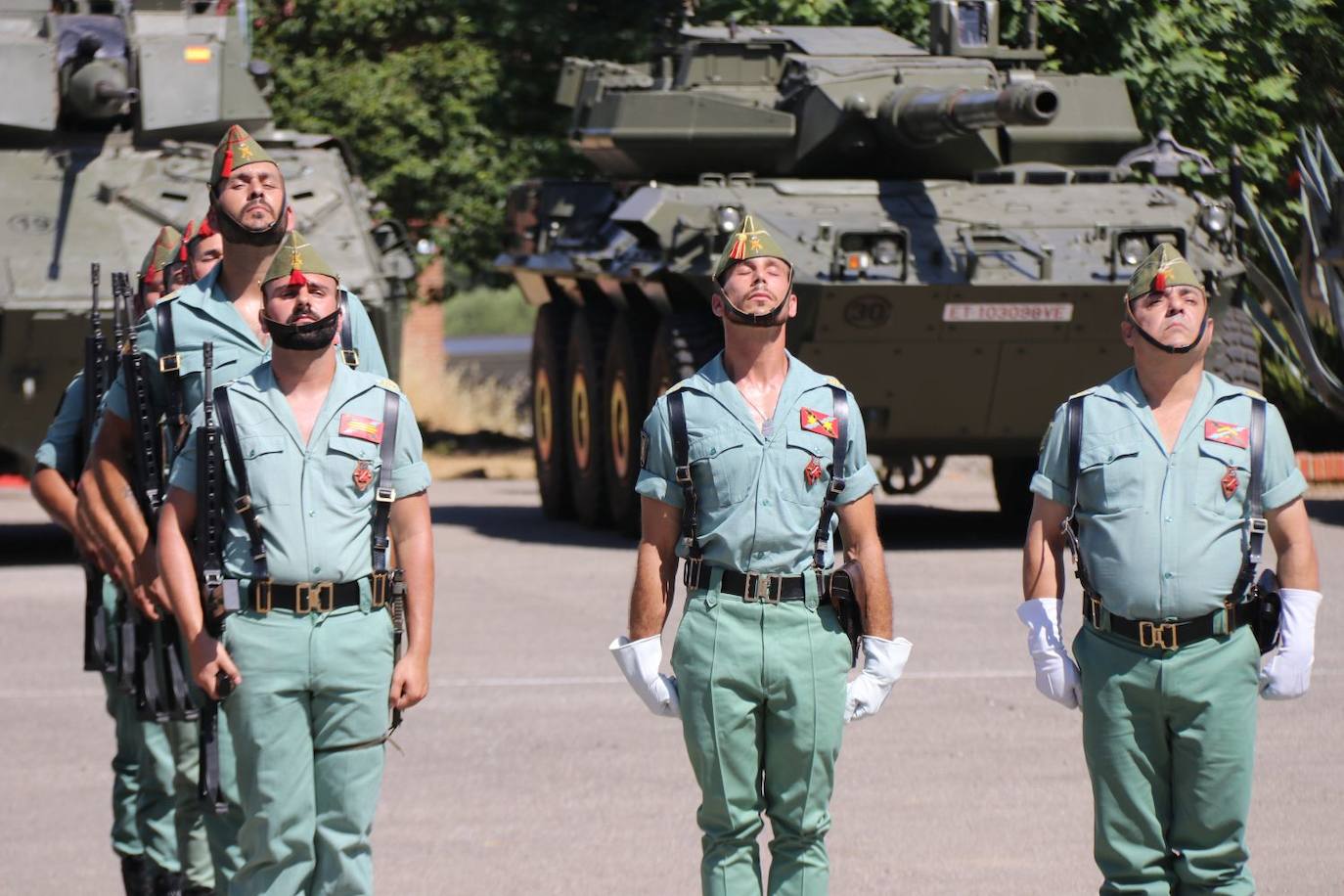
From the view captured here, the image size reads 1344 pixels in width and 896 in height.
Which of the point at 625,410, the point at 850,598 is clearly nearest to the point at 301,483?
the point at 850,598

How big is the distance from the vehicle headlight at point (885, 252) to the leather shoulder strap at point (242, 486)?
9165 millimetres

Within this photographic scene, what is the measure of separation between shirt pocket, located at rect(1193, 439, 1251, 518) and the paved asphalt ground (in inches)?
65.5

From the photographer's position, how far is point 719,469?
593 centimetres

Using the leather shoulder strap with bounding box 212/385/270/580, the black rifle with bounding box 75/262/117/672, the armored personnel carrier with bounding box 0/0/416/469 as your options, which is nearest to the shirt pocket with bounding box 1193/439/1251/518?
the leather shoulder strap with bounding box 212/385/270/580

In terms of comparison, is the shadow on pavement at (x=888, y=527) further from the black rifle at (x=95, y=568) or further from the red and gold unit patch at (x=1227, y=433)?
the red and gold unit patch at (x=1227, y=433)

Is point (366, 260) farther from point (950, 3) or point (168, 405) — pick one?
point (168, 405)

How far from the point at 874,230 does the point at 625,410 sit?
3.08 m

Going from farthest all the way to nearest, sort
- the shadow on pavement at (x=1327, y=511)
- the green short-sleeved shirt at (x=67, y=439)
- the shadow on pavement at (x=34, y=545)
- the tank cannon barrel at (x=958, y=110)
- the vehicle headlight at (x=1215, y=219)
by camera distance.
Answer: the shadow on pavement at (x=1327, y=511), the shadow on pavement at (x=34, y=545), the vehicle headlight at (x=1215, y=219), the tank cannon barrel at (x=958, y=110), the green short-sleeved shirt at (x=67, y=439)

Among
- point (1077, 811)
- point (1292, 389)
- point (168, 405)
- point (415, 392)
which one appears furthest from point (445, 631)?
point (415, 392)

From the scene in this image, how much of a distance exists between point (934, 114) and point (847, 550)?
9.74 m

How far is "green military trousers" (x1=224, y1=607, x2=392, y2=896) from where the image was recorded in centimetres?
563

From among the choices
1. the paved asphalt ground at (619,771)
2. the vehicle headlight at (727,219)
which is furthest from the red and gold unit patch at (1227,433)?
the vehicle headlight at (727,219)

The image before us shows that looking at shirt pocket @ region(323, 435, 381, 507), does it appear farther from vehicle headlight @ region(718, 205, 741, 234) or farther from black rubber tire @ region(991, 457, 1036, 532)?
black rubber tire @ region(991, 457, 1036, 532)

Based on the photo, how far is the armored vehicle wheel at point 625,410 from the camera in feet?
55.1
